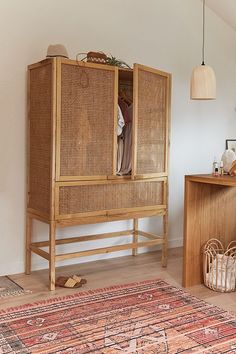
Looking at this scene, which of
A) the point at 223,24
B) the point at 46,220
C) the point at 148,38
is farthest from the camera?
the point at 223,24

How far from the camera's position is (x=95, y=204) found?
3541 millimetres

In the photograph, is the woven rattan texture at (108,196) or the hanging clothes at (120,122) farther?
the hanging clothes at (120,122)

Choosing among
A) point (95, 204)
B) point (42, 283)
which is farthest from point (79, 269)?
point (95, 204)

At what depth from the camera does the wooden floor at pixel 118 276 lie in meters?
3.17

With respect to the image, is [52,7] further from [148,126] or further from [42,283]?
[42,283]

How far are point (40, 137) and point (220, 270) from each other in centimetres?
180

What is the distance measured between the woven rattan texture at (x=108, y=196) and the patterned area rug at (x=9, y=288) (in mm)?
684

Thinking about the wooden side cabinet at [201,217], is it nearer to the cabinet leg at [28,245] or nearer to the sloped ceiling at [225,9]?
the cabinet leg at [28,245]

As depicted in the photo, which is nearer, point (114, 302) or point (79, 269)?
point (114, 302)

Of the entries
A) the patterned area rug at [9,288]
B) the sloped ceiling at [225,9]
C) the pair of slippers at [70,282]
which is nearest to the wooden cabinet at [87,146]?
the pair of slippers at [70,282]

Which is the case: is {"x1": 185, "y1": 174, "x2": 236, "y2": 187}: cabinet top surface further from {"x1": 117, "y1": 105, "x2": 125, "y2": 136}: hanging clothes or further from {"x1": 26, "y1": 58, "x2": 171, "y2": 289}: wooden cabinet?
{"x1": 117, "y1": 105, "x2": 125, "y2": 136}: hanging clothes

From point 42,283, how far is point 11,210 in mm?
703

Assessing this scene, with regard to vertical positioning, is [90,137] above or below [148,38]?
below


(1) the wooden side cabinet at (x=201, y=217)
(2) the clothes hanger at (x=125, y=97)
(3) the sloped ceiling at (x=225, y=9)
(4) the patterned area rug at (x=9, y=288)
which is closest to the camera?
(4) the patterned area rug at (x=9, y=288)
